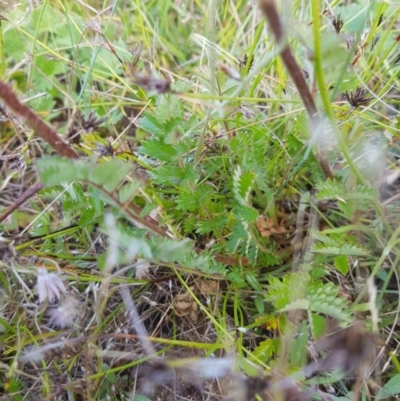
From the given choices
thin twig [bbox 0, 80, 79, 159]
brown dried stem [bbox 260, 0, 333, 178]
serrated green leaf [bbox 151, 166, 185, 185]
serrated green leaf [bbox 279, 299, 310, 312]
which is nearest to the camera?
brown dried stem [bbox 260, 0, 333, 178]

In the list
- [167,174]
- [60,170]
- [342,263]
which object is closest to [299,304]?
[342,263]

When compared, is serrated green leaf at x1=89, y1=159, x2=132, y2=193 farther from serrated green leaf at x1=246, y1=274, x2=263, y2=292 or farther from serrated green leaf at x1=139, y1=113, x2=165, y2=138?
serrated green leaf at x1=246, y1=274, x2=263, y2=292

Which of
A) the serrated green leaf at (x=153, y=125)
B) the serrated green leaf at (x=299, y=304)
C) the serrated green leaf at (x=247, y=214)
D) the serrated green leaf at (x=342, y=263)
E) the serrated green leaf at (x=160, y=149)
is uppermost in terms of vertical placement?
the serrated green leaf at (x=153, y=125)

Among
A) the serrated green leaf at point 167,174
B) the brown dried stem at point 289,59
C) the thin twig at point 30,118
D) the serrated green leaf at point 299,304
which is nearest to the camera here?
the brown dried stem at point 289,59

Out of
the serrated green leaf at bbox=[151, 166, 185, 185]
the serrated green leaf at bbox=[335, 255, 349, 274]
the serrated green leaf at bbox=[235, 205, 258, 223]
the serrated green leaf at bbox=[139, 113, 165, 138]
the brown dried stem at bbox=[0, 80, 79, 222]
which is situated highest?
the brown dried stem at bbox=[0, 80, 79, 222]

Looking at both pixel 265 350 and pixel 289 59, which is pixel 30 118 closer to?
pixel 289 59

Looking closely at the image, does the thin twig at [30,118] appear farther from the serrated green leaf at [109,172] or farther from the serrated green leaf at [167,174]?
the serrated green leaf at [167,174]

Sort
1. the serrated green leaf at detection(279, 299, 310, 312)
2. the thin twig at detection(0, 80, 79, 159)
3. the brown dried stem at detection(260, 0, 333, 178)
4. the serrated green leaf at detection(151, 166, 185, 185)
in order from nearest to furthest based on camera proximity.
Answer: the brown dried stem at detection(260, 0, 333, 178) → the thin twig at detection(0, 80, 79, 159) → the serrated green leaf at detection(279, 299, 310, 312) → the serrated green leaf at detection(151, 166, 185, 185)

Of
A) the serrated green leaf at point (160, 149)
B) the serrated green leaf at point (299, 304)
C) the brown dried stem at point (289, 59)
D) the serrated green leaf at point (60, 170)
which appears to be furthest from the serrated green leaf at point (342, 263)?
the serrated green leaf at point (60, 170)

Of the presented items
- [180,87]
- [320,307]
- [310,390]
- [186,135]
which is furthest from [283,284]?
[180,87]

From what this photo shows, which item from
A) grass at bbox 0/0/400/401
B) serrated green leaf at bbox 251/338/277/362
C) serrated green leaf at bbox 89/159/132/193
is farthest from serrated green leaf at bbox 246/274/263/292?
serrated green leaf at bbox 89/159/132/193

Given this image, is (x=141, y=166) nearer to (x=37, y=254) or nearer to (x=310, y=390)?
(x=37, y=254)

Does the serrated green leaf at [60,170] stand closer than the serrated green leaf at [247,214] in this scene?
Yes
